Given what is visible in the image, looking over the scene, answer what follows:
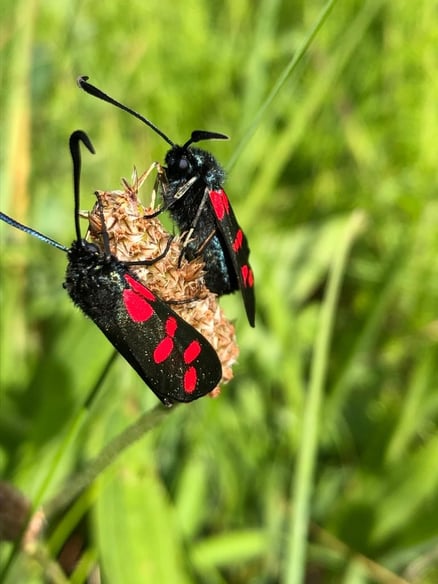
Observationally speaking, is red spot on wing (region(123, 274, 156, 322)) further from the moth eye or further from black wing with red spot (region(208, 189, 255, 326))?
the moth eye

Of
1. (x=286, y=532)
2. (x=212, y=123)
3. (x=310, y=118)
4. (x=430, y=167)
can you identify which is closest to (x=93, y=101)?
(x=212, y=123)

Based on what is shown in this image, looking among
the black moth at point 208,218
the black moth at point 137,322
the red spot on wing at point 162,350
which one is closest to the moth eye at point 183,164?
the black moth at point 208,218

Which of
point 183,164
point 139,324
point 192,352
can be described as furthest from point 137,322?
point 183,164

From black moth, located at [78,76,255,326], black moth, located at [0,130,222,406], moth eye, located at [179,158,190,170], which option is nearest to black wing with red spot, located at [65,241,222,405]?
black moth, located at [0,130,222,406]

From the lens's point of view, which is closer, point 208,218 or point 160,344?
point 160,344

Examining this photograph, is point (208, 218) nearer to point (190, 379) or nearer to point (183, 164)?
point (183, 164)

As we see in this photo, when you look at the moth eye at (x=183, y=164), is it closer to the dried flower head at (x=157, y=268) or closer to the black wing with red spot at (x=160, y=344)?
the dried flower head at (x=157, y=268)
